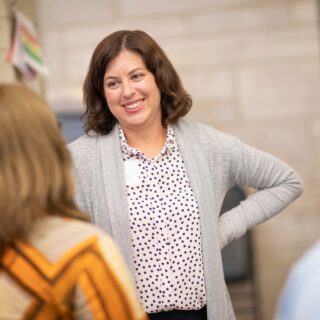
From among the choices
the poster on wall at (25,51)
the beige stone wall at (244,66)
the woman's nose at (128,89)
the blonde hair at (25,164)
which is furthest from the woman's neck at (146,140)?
the beige stone wall at (244,66)

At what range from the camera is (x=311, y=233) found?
3.43 m

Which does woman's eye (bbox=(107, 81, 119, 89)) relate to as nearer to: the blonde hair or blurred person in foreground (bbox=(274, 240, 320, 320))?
the blonde hair

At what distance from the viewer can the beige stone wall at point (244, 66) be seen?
3.36 meters

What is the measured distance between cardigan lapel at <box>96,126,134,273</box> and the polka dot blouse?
0.9 inches

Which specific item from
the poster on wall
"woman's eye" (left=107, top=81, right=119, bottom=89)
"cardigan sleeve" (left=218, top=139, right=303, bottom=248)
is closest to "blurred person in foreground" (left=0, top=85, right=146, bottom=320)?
"woman's eye" (left=107, top=81, right=119, bottom=89)

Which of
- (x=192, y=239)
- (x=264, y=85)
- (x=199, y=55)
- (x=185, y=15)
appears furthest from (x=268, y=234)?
(x=192, y=239)

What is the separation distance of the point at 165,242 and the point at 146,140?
316mm

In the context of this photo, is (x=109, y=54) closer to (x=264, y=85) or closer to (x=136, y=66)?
(x=136, y=66)

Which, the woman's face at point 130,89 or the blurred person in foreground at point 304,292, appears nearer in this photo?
the blurred person in foreground at point 304,292

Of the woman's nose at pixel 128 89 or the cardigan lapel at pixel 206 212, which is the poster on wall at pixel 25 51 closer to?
the woman's nose at pixel 128 89

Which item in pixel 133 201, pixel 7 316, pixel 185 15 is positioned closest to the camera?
pixel 7 316

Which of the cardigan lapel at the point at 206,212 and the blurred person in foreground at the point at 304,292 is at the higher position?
the blurred person in foreground at the point at 304,292

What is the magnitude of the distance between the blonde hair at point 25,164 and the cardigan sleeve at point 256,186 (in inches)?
33.1

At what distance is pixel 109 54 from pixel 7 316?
3.00 ft
